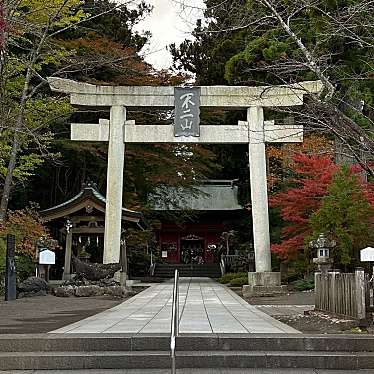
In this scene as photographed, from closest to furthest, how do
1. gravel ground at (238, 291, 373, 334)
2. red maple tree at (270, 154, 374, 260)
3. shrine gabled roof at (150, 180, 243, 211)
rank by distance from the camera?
gravel ground at (238, 291, 373, 334) → red maple tree at (270, 154, 374, 260) → shrine gabled roof at (150, 180, 243, 211)

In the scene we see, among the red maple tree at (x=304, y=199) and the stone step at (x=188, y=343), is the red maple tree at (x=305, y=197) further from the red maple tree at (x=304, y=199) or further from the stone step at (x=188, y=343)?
the stone step at (x=188, y=343)

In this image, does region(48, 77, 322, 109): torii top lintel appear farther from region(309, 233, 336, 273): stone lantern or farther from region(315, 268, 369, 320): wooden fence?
region(315, 268, 369, 320): wooden fence

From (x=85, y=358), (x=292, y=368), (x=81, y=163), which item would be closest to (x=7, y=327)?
(x=85, y=358)

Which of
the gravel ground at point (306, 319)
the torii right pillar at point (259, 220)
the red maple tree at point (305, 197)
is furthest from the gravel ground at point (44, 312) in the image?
the red maple tree at point (305, 197)

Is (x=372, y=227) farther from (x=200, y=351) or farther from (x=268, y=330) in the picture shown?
(x=200, y=351)

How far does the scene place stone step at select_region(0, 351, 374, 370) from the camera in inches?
255

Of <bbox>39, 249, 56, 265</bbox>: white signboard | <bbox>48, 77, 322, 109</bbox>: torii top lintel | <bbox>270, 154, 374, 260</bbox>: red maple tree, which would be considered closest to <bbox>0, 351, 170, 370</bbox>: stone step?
<bbox>39, 249, 56, 265</bbox>: white signboard

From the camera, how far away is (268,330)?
7.76m

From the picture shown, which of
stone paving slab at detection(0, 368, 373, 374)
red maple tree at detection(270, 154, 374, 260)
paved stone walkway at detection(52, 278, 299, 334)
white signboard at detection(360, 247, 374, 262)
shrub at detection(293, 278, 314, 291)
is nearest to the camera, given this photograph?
stone paving slab at detection(0, 368, 373, 374)

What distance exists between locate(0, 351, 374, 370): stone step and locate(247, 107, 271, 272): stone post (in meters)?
10.3

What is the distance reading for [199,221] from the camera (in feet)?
110

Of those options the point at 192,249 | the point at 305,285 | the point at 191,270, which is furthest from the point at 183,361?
the point at 192,249

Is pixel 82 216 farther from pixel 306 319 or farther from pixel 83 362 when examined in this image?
pixel 83 362

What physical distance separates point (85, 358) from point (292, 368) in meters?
2.23
